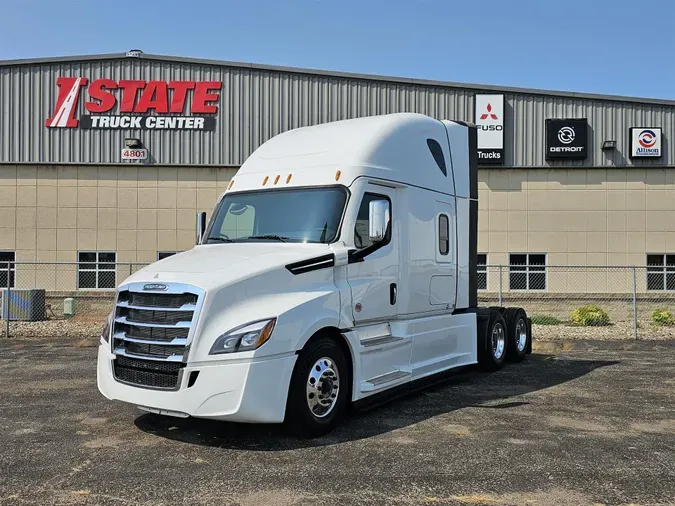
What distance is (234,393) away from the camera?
5523mm

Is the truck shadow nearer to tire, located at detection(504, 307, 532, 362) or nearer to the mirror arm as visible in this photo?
tire, located at detection(504, 307, 532, 362)

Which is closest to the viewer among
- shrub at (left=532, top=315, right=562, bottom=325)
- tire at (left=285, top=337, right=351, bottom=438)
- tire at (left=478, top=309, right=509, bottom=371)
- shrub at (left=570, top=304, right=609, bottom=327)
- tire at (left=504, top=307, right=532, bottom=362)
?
tire at (left=285, top=337, right=351, bottom=438)

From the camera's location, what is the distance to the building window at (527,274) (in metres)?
20.2

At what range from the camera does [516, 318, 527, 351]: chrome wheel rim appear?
11234mm

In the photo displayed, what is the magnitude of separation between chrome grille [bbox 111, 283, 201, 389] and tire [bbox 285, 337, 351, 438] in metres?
1.11

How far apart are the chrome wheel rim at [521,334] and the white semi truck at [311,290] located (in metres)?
2.03

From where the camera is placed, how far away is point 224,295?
5691 millimetres

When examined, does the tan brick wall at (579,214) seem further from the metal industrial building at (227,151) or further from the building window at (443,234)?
the building window at (443,234)

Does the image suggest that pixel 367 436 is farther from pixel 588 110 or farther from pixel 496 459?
pixel 588 110

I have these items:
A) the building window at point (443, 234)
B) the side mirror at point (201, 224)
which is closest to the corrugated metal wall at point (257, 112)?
the building window at point (443, 234)

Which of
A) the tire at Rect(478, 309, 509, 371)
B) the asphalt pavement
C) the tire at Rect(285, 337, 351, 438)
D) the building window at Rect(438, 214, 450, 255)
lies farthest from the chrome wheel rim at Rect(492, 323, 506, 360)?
the tire at Rect(285, 337, 351, 438)

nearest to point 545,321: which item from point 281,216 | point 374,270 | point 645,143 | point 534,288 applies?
point 534,288

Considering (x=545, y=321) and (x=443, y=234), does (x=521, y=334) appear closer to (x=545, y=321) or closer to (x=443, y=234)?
(x=443, y=234)

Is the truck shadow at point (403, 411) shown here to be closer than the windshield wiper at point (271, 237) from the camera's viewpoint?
Yes
